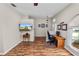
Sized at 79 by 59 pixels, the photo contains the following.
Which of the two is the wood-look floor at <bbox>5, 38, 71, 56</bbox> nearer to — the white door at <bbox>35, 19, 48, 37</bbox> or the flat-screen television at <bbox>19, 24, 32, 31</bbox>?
the flat-screen television at <bbox>19, 24, 32, 31</bbox>

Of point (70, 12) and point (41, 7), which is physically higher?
point (41, 7)

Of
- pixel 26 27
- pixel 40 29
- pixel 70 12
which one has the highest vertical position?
pixel 70 12

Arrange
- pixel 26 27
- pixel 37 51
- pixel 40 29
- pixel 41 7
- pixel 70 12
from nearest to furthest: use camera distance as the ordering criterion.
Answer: pixel 70 12 < pixel 37 51 < pixel 41 7 < pixel 26 27 < pixel 40 29

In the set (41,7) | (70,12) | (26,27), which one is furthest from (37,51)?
(26,27)

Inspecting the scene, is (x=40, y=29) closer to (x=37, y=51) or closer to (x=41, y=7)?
(x=41, y=7)

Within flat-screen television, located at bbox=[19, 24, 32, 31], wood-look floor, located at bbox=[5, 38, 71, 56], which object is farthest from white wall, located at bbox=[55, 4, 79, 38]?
flat-screen television, located at bbox=[19, 24, 32, 31]

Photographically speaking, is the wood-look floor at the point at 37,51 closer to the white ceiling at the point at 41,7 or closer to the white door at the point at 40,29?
the white ceiling at the point at 41,7

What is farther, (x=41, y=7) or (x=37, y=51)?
(x=41, y=7)

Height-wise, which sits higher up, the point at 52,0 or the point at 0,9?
the point at 0,9

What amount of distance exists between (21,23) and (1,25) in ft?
13.1

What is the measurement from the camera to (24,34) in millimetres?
8188

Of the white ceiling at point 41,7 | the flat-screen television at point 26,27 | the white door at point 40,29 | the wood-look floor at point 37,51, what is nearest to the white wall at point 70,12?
the white ceiling at point 41,7

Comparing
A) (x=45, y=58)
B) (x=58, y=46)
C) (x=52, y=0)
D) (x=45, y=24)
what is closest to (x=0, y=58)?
(x=45, y=58)

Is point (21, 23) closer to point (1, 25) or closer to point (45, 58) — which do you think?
point (1, 25)
